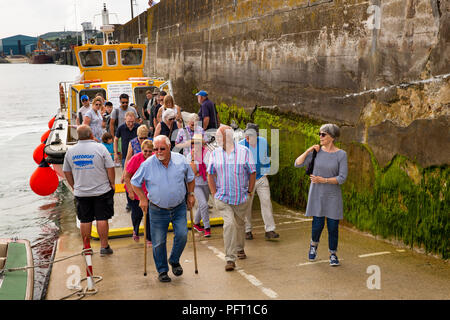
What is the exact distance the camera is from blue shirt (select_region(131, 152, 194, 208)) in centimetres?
537

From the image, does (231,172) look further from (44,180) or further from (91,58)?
(91,58)

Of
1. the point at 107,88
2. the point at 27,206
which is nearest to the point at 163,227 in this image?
the point at 27,206

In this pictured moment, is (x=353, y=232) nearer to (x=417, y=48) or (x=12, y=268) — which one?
(x=417, y=48)

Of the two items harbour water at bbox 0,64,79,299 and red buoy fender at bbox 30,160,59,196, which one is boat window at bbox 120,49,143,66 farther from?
red buoy fender at bbox 30,160,59,196

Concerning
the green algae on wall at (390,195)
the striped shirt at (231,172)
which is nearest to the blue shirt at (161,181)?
the striped shirt at (231,172)

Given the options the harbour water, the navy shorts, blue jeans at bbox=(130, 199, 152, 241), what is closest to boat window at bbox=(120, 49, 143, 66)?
the harbour water

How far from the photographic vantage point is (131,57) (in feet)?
55.6

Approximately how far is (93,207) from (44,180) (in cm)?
418

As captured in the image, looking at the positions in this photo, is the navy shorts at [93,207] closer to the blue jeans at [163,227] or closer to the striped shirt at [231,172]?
the blue jeans at [163,227]

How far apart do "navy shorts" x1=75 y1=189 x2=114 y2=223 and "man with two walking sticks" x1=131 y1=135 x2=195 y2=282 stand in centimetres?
92

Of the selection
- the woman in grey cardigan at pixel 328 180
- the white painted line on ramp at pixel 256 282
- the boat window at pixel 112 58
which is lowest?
the white painted line on ramp at pixel 256 282

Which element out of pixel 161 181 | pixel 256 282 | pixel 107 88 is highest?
pixel 107 88

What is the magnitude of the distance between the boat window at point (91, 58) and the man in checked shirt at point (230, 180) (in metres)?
11.9

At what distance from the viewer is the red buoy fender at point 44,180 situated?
395 inches
